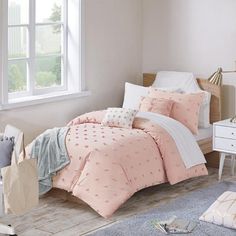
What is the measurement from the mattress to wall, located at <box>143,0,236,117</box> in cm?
33

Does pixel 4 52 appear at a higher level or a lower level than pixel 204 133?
higher

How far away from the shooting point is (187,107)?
5586mm

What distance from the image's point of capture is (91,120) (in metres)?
5.35

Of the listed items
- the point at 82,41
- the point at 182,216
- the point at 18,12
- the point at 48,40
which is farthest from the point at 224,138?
the point at 18,12

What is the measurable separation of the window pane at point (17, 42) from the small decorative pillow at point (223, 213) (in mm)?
2195

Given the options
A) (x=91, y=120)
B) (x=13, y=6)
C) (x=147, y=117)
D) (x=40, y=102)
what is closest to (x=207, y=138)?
(x=147, y=117)

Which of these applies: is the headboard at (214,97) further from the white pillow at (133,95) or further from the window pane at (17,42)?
the window pane at (17,42)

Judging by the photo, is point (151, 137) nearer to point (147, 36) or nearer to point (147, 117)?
point (147, 117)

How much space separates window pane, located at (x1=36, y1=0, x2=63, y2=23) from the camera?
5594 millimetres

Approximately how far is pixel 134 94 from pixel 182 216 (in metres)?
1.79

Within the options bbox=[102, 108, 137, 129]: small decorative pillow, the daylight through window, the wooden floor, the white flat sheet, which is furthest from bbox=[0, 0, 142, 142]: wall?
the wooden floor

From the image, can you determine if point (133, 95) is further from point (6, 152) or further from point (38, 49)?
point (6, 152)

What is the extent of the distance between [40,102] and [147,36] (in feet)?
5.41

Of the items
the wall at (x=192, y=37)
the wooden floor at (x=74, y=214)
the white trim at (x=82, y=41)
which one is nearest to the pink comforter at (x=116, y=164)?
the wooden floor at (x=74, y=214)
